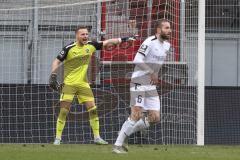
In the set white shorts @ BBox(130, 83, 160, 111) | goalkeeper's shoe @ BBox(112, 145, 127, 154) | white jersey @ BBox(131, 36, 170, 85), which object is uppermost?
white jersey @ BBox(131, 36, 170, 85)

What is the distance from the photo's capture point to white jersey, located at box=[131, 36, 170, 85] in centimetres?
1172

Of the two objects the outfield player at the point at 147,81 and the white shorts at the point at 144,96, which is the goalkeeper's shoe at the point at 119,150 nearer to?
the outfield player at the point at 147,81

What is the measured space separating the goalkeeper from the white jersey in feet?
5.82

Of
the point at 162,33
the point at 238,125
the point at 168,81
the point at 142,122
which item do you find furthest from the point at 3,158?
the point at 238,125

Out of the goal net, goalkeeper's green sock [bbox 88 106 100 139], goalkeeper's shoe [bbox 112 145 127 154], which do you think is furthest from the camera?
the goal net

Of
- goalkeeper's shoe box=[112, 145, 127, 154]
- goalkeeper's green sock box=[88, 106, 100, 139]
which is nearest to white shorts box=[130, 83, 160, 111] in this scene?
goalkeeper's shoe box=[112, 145, 127, 154]

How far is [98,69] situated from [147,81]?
14.1ft

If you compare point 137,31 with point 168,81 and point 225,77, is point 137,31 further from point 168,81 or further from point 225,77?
point 225,77

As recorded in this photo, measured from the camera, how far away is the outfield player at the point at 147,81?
1140 centimetres

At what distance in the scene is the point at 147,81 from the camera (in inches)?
463

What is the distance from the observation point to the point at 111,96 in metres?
15.9

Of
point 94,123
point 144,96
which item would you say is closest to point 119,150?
point 144,96

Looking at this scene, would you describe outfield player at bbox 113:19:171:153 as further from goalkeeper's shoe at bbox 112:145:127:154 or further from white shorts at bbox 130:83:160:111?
goalkeeper's shoe at bbox 112:145:127:154

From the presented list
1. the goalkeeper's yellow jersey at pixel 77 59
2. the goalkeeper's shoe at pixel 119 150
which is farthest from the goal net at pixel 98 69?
the goalkeeper's shoe at pixel 119 150
